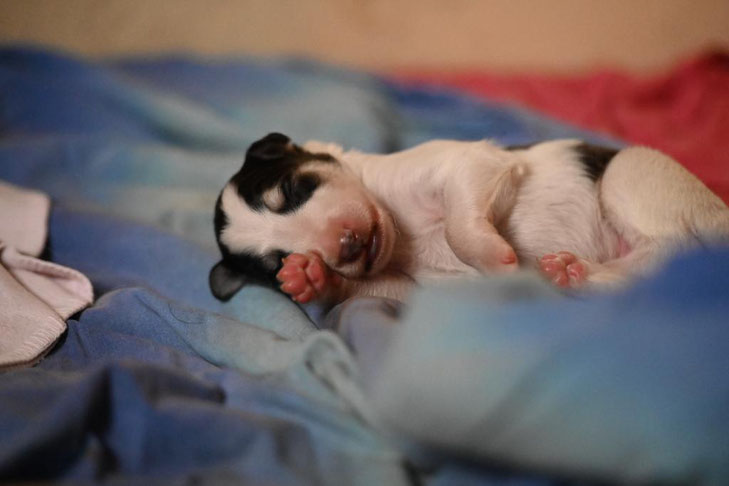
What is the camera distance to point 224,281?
82.0 inches

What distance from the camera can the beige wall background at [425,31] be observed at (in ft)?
13.4

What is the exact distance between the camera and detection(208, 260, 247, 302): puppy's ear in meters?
2.06

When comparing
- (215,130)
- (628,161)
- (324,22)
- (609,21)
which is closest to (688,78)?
(609,21)

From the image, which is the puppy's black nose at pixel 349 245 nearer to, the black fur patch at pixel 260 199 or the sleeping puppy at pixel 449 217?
the sleeping puppy at pixel 449 217


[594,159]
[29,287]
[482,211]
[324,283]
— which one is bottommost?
[29,287]

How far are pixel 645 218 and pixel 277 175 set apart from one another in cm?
116

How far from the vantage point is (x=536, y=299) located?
45.1 inches

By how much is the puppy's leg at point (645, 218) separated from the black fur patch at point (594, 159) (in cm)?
5

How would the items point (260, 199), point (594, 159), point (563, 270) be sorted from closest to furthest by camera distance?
point (563, 270), point (260, 199), point (594, 159)

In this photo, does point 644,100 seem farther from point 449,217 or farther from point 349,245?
point 349,245

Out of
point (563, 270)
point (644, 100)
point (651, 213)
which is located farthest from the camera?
point (644, 100)

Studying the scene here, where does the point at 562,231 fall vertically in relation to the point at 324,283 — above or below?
above

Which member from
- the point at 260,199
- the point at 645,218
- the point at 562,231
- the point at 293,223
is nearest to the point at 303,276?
the point at 293,223

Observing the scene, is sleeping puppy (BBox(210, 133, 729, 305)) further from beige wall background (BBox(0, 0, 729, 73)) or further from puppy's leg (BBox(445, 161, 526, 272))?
beige wall background (BBox(0, 0, 729, 73))
